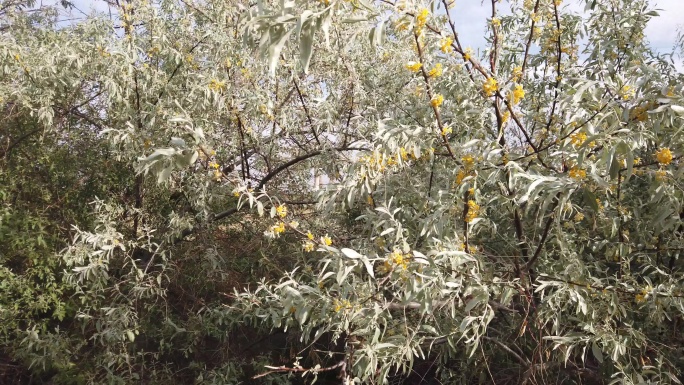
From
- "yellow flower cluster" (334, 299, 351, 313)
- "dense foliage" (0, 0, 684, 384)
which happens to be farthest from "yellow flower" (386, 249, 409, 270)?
"yellow flower cluster" (334, 299, 351, 313)

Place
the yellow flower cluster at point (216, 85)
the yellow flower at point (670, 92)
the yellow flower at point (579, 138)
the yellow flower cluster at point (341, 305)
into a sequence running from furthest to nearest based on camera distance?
the yellow flower cluster at point (216, 85) → the yellow flower cluster at point (341, 305) → the yellow flower at point (579, 138) → the yellow flower at point (670, 92)

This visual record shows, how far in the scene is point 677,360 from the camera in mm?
2627

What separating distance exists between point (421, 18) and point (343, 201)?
81cm

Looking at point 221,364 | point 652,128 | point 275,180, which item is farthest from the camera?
point 275,180

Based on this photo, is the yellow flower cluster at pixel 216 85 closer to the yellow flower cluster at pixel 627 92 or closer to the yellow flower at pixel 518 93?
the yellow flower at pixel 518 93

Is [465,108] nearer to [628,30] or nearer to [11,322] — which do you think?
[628,30]

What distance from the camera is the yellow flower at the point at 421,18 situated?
6.77ft

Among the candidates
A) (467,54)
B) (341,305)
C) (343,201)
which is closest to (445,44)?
(467,54)

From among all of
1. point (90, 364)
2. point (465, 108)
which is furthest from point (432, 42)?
point (90, 364)

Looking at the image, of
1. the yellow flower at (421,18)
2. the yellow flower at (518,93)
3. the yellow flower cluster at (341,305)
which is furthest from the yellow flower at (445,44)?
the yellow flower cluster at (341,305)

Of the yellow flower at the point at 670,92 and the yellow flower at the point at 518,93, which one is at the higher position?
the yellow flower at the point at 518,93

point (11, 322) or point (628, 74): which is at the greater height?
point (628, 74)

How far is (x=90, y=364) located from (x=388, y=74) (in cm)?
258

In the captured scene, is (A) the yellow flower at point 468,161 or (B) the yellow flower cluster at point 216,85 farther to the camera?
(B) the yellow flower cluster at point 216,85
